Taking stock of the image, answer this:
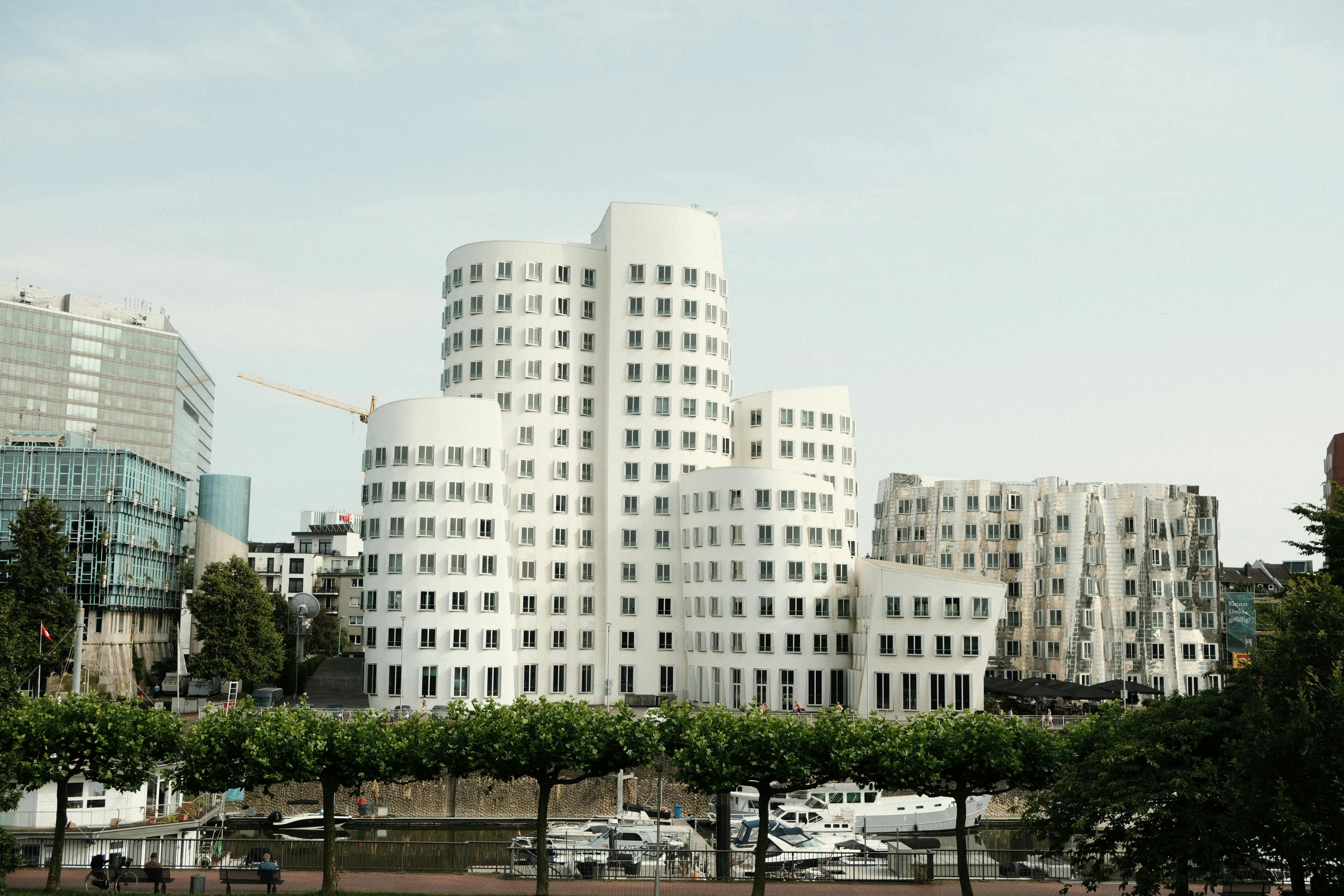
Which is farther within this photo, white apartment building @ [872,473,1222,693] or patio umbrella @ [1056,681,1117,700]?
white apartment building @ [872,473,1222,693]

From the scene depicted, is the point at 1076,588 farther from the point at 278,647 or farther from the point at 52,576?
the point at 52,576

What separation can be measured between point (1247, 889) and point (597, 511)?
83.1 metres

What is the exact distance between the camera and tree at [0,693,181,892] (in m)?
53.1

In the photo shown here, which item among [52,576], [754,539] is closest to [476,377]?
[754,539]

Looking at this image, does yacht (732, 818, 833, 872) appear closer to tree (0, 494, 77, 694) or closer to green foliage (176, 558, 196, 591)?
tree (0, 494, 77, 694)

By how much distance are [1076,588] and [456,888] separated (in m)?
117

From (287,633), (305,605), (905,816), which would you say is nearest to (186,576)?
(287,633)

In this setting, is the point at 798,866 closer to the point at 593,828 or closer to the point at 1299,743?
the point at 593,828

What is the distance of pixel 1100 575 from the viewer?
153500mm

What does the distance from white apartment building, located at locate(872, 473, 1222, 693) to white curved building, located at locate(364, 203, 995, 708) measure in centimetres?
3745

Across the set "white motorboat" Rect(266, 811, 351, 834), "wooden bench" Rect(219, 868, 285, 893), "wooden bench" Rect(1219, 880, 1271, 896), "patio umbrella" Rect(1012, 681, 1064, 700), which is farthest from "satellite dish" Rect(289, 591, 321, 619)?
"wooden bench" Rect(1219, 880, 1271, 896)

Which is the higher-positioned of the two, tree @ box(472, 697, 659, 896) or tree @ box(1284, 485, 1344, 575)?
tree @ box(1284, 485, 1344, 575)

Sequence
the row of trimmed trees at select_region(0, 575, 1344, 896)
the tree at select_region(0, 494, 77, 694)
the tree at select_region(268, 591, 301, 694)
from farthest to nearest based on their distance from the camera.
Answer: the tree at select_region(268, 591, 301, 694)
the tree at select_region(0, 494, 77, 694)
the row of trimmed trees at select_region(0, 575, 1344, 896)

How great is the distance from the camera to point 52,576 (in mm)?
118750
